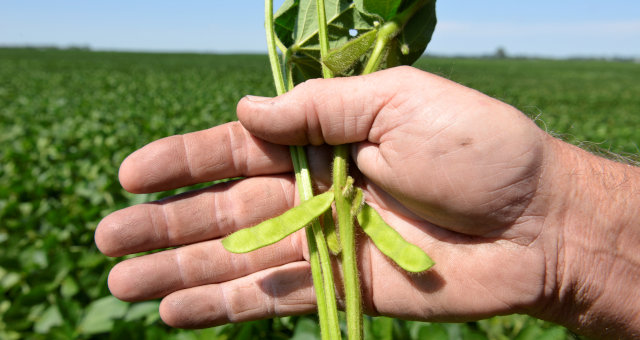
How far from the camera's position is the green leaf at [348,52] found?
4.66 ft

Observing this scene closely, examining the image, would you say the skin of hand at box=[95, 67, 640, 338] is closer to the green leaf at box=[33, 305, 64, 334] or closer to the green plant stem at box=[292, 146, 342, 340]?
the green plant stem at box=[292, 146, 342, 340]

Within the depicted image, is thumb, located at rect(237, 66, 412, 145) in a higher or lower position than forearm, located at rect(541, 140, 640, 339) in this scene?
higher

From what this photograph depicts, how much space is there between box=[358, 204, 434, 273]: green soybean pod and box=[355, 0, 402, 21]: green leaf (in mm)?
653

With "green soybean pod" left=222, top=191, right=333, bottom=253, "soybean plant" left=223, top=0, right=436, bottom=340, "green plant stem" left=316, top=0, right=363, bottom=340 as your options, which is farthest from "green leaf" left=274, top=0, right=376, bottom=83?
"green soybean pod" left=222, top=191, right=333, bottom=253

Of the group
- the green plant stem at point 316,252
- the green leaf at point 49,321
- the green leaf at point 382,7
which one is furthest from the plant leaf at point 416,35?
the green leaf at point 49,321

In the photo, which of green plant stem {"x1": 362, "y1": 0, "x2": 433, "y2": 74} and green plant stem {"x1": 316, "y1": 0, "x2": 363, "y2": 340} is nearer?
green plant stem {"x1": 316, "y1": 0, "x2": 363, "y2": 340}

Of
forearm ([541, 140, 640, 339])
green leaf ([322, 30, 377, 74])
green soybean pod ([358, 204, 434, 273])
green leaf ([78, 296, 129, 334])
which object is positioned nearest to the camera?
green soybean pod ([358, 204, 434, 273])

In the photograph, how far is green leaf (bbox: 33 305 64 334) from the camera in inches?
78.7

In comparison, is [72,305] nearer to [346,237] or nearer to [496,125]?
[346,237]

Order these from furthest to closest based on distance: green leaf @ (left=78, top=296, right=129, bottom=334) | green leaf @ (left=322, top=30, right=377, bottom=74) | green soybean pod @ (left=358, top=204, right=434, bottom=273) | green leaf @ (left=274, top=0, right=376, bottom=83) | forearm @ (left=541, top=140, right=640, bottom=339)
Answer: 1. green leaf @ (left=78, top=296, right=129, bottom=334)
2. green leaf @ (left=274, top=0, right=376, bottom=83)
3. forearm @ (left=541, top=140, right=640, bottom=339)
4. green leaf @ (left=322, top=30, right=377, bottom=74)
5. green soybean pod @ (left=358, top=204, right=434, bottom=273)

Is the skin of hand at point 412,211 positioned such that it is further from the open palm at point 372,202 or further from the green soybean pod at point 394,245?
the green soybean pod at point 394,245

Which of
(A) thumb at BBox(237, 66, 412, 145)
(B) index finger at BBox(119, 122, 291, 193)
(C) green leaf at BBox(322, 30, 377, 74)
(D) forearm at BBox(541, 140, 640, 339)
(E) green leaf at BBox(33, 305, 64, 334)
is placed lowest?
(E) green leaf at BBox(33, 305, 64, 334)

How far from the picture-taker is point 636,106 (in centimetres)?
1725

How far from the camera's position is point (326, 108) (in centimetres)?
151
